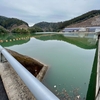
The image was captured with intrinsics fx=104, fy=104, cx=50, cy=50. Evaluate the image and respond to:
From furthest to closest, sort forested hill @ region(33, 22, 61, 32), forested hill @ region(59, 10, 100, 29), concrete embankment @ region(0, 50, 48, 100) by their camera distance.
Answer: forested hill @ region(33, 22, 61, 32)
forested hill @ region(59, 10, 100, 29)
concrete embankment @ region(0, 50, 48, 100)

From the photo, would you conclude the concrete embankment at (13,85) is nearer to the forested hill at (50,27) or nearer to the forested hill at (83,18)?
the forested hill at (50,27)

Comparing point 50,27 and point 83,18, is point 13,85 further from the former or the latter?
point 50,27

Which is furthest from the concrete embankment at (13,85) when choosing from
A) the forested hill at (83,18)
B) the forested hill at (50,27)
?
the forested hill at (83,18)

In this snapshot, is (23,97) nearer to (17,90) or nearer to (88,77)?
(17,90)

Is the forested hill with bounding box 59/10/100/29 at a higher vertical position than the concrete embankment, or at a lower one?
higher

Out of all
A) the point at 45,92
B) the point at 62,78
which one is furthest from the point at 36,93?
the point at 62,78

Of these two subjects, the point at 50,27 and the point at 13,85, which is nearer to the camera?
the point at 13,85

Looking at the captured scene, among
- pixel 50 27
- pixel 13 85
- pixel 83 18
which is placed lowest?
pixel 13 85

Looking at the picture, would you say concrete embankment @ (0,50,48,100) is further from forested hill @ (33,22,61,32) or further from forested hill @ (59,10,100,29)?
forested hill @ (59,10,100,29)

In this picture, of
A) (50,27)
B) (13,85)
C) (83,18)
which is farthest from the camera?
(50,27)

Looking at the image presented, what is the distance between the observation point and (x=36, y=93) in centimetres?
69

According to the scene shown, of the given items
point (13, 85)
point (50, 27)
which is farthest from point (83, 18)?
point (13, 85)

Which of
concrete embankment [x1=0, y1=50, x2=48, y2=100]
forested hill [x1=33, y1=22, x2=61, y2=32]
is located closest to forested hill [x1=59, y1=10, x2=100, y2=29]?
forested hill [x1=33, y1=22, x2=61, y2=32]

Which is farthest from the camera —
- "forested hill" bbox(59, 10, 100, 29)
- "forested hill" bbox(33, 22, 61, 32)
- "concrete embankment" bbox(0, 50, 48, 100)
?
"forested hill" bbox(33, 22, 61, 32)
